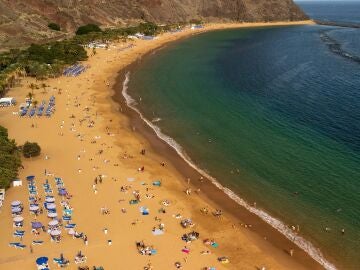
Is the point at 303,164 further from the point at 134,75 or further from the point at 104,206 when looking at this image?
the point at 134,75

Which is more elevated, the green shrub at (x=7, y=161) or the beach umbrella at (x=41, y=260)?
the green shrub at (x=7, y=161)

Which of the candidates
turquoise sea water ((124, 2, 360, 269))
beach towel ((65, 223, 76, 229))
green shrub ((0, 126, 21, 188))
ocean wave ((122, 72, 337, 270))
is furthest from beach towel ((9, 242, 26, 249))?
turquoise sea water ((124, 2, 360, 269))

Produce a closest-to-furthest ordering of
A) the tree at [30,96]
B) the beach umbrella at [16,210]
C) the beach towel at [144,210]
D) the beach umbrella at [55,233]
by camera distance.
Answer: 1. the beach umbrella at [55,233]
2. the beach umbrella at [16,210]
3. the beach towel at [144,210]
4. the tree at [30,96]

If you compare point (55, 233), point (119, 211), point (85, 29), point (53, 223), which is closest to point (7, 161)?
point (53, 223)

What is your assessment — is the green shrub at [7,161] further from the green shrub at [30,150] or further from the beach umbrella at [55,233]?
the beach umbrella at [55,233]

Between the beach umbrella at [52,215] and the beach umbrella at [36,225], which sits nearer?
the beach umbrella at [36,225]

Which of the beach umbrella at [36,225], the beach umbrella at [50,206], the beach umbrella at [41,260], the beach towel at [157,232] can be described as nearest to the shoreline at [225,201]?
the beach towel at [157,232]

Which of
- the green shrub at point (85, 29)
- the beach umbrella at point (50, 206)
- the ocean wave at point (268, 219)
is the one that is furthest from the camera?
the green shrub at point (85, 29)

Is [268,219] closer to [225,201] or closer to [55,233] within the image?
[225,201]
